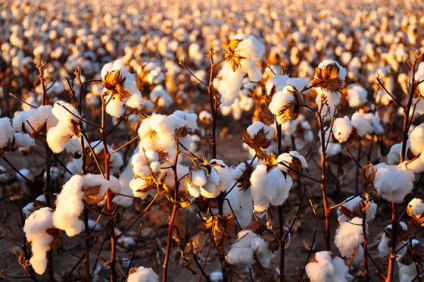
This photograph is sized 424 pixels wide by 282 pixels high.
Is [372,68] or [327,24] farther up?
[327,24]

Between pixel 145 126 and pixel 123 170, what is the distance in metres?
0.51

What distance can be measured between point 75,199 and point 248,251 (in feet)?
2.27

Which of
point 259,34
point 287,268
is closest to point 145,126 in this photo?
point 287,268

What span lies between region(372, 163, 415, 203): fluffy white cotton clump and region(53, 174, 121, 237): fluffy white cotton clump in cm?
81

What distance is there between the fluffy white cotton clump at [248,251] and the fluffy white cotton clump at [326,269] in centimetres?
19

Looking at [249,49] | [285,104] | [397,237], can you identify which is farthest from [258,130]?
[397,237]

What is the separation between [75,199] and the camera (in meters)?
1.73

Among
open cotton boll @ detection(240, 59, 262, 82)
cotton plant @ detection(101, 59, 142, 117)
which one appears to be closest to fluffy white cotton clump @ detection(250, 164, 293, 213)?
open cotton boll @ detection(240, 59, 262, 82)

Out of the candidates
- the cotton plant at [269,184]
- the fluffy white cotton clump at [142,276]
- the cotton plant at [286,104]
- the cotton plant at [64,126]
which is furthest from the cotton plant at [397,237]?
the cotton plant at [64,126]

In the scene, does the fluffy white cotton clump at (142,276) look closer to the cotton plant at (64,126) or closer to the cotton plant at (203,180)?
the cotton plant at (203,180)

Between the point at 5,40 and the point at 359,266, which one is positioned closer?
the point at 359,266

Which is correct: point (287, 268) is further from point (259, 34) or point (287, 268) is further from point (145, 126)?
point (259, 34)

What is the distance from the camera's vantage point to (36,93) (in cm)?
621

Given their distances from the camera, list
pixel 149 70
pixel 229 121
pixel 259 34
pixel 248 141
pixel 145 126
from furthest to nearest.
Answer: pixel 259 34, pixel 229 121, pixel 149 70, pixel 248 141, pixel 145 126
